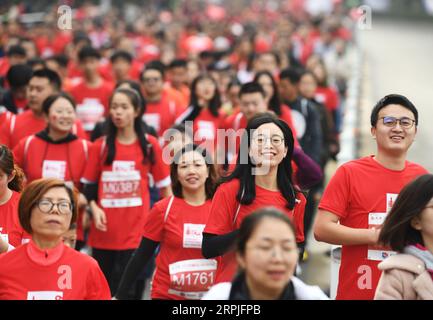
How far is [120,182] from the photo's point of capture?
311 inches

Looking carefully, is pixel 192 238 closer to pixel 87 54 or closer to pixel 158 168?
pixel 158 168

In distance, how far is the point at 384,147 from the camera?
221 inches

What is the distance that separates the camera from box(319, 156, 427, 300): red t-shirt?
18.2 ft

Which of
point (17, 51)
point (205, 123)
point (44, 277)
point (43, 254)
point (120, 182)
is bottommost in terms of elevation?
point (44, 277)

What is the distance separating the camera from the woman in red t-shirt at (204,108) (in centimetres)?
1031

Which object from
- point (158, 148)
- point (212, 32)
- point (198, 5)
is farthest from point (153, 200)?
point (198, 5)

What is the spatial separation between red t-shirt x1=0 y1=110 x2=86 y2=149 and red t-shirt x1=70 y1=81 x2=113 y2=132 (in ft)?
7.81

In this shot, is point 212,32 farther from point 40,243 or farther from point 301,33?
point 40,243

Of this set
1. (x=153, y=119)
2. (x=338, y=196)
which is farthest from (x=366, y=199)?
(x=153, y=119)

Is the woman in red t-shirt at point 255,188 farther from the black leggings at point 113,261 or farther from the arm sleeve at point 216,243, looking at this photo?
the black leggings at point 113,261

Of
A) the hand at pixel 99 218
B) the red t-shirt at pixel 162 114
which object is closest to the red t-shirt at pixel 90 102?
the red t-shirt at pixel 162 114

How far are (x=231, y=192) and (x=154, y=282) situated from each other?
104 cm

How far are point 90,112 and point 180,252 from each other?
544 cm

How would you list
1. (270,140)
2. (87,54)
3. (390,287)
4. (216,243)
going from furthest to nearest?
(87,54) → (270,140) → (216,243) → (390,287)
